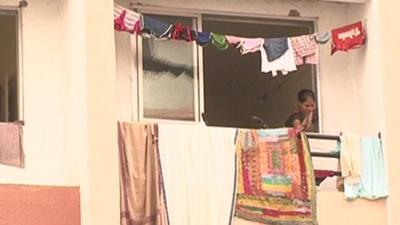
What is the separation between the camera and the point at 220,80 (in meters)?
14.9

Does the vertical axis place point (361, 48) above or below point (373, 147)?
above

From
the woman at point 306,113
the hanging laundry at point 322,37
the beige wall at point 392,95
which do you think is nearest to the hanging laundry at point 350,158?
the beige wall at point 392,95

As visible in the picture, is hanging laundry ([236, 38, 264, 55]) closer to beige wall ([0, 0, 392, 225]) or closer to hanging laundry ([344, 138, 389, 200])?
beige wall ([0, 0, 392, 225])

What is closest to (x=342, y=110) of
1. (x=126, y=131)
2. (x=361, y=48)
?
(x=361, y=48)

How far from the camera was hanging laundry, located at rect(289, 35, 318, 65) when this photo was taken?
14719 mm

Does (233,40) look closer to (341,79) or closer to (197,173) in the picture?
(341,79)

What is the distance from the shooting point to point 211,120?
48.3ft

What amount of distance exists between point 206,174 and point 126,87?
1.37 meters

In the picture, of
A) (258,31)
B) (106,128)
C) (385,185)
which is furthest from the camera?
(258,31)

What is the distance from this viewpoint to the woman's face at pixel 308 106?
48.8 ft

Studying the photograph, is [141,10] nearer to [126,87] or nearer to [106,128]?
[126,87]

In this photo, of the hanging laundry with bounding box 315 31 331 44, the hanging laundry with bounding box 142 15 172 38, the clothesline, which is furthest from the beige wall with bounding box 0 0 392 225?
the hanging laundry with bounding box 142 15 172 38

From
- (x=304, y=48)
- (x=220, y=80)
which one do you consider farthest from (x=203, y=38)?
(x=304, y=48)

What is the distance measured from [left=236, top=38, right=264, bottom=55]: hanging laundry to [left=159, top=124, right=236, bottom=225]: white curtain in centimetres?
117
